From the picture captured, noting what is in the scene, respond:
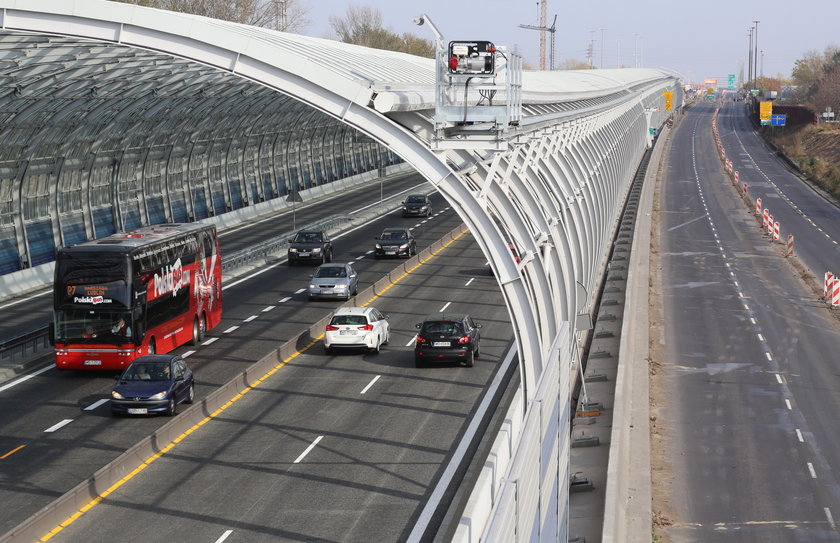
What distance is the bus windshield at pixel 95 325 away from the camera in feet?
97.2

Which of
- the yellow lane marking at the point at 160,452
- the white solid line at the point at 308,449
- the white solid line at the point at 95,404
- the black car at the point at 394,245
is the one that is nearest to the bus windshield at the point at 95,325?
the white solid line at the point at 95,404

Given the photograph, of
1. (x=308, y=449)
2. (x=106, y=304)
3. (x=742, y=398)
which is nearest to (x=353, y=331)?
(x=106, y=304)

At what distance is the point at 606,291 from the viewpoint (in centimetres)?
3850

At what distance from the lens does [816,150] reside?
12225 cm

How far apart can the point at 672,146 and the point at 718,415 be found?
385 feet

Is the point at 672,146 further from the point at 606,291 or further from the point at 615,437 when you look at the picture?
the point at 615,437

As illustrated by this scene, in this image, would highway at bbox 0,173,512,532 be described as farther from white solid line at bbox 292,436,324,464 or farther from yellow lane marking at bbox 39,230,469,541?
white solid line at bbox 292,436,324,464

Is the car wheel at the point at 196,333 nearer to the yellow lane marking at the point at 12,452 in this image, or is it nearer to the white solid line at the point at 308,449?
the yellow lane marking at the point at 12,452

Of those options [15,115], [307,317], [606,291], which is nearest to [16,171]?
[15,115]

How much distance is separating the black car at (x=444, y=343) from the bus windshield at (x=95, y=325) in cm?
757

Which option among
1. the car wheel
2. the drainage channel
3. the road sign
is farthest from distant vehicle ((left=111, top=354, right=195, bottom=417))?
the road sign

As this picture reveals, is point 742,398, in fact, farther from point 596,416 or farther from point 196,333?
point 196,333

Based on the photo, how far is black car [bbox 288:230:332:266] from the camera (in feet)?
169

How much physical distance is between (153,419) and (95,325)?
13.8 ft
